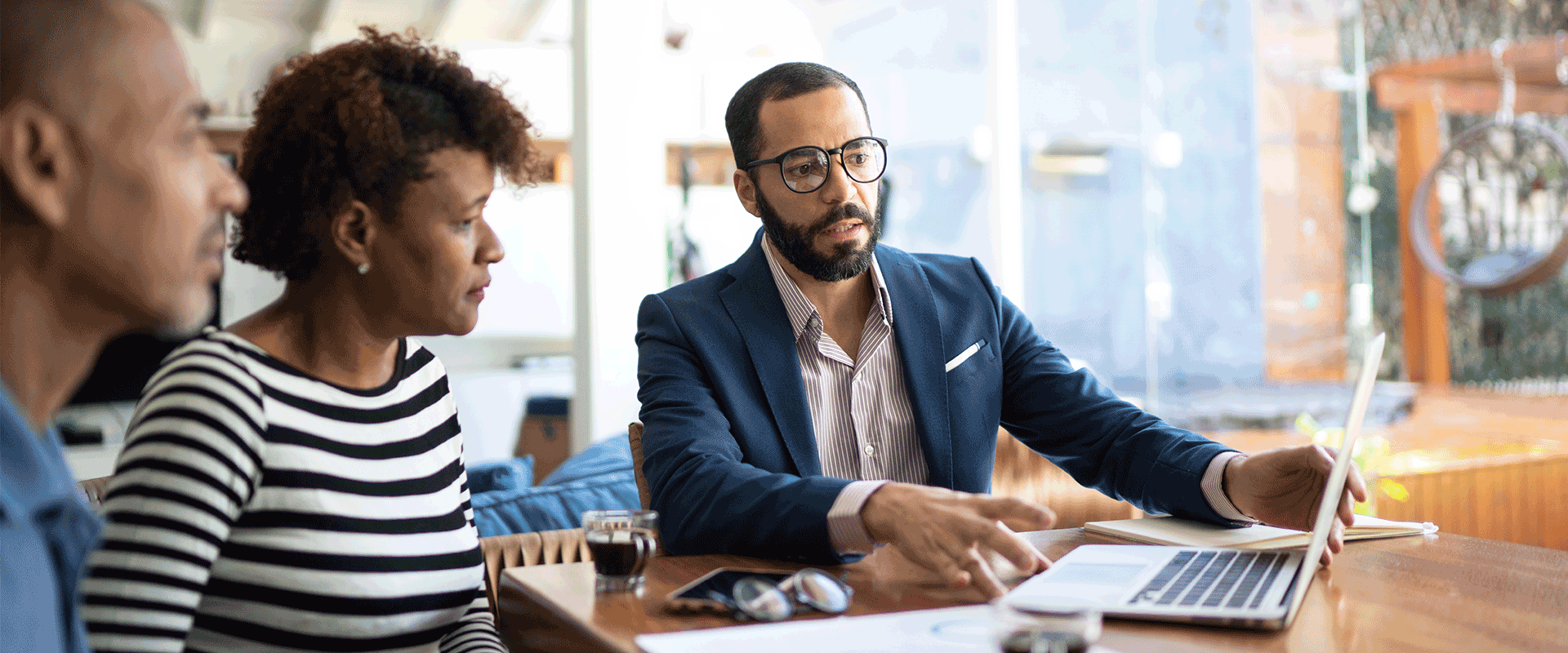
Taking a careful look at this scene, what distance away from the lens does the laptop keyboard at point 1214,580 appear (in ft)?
3.12

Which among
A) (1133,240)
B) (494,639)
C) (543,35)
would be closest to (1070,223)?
(1133,240)

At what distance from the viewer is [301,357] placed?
109 cm

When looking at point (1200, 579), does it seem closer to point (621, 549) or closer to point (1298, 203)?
point (621, 549)

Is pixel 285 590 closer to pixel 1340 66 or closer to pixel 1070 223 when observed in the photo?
pixel 1070 223

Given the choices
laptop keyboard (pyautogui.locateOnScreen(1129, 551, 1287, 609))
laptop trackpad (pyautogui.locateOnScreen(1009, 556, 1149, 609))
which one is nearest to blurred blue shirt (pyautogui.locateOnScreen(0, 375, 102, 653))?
laptop trackpad (pyautogui.locateOnScreen(1009, 556, 1149, 609))

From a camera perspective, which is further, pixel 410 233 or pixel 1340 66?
pixel 1340 66

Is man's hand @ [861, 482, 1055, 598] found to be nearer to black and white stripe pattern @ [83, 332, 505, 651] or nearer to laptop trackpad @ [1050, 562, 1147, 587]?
laptop trackpad @ [1050, 562, 1147, 587]

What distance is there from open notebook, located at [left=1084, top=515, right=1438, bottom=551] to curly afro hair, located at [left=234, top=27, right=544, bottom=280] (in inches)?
32.1

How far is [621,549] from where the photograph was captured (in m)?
1.08

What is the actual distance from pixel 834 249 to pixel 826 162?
0.12 metres

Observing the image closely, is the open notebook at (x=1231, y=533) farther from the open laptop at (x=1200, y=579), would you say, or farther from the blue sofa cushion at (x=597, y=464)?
the blue sofa cushion at (x=597, y=464)

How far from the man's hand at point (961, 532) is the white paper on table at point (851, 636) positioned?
0.06m

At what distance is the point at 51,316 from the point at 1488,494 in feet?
12.0

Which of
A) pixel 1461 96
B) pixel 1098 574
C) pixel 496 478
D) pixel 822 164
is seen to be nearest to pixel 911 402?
pixel 822 164
